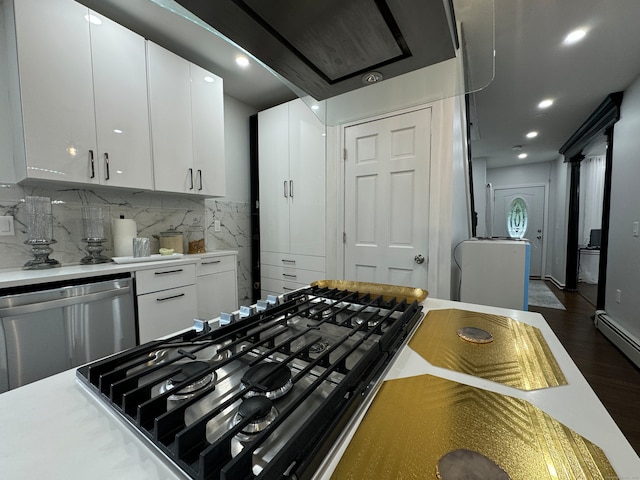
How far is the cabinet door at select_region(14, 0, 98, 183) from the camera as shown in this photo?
1425mm

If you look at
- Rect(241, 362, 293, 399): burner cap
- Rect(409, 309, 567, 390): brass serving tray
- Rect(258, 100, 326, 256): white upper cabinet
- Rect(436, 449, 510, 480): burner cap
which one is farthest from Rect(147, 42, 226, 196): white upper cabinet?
Rect(436, 449, 510, 480): burner cap

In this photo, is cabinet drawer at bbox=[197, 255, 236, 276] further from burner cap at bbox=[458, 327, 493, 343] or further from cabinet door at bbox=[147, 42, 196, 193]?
burner cap at bbox=[458, 327, 493, 343]

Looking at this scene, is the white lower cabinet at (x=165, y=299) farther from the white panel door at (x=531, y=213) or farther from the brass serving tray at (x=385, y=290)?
the white panel door at (x=531, y=213)

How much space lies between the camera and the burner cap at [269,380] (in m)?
0.43

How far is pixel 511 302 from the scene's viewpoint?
1932 mm

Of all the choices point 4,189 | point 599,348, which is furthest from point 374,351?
point 599,348

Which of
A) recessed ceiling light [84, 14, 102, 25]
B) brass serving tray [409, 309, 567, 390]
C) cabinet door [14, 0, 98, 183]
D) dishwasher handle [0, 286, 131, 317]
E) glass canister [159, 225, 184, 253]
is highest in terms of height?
recessed ceiling light [84, 14, 102, 25]

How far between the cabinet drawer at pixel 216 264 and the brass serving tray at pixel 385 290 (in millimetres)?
1467

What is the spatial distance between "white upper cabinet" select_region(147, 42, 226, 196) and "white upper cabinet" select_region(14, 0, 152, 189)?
8cm

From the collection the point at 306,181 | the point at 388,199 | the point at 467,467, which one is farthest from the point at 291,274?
the point at 467,467

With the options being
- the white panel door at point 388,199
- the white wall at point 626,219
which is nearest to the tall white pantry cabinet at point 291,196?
the white panel door at point 388,199

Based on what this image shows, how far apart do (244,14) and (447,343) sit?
0.88 m

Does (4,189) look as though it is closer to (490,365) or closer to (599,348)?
(490,365)

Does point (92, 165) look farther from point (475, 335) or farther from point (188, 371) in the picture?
point (475, 335)
